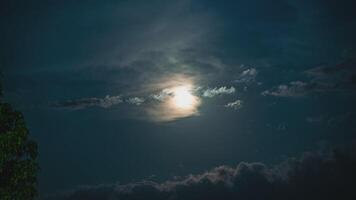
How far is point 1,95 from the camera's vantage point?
23016 millimetres

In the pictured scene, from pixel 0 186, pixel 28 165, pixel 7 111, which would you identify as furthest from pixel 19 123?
pixel 0 186

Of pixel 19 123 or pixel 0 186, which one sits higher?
pixel 19 123

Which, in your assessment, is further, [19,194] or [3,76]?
[3,76]

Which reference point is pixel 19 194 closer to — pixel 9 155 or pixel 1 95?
pixel 9 155

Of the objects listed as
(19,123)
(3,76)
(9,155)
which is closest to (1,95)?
(3,76)

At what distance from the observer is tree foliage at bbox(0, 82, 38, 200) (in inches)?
824

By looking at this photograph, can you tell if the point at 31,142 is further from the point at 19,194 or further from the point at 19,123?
the point at 19,194

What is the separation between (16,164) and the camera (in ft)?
71.6

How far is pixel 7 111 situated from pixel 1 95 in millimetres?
1741

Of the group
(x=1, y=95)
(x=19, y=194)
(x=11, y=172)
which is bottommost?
(x=19, y=194)

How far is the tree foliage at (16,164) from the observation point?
2094 centimetres

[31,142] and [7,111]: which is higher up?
[7,111]

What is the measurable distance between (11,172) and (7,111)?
3831 millimetres

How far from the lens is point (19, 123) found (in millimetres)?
21812
